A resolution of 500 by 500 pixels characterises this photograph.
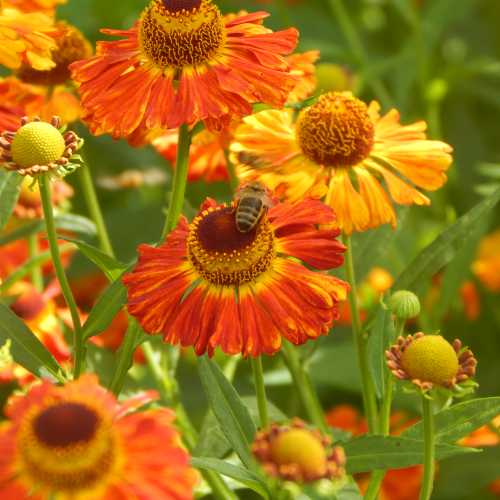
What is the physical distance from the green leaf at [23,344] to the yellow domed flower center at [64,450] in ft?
0.85

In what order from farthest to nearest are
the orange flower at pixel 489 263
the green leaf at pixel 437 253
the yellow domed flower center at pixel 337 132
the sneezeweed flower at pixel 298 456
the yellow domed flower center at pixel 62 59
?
the orange flower at pixel 489 263, the yellow domed flower center at pixel 62 59, the yellow domed flower center at pixel 337 132, the green leaf at pixel 437 253, the sneezeweed flower at pixel 298 456

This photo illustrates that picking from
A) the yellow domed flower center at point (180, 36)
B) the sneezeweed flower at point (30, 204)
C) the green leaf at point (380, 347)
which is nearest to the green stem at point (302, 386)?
the green leaf at point (380, 347)

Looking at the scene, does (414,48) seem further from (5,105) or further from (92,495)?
(92,495)

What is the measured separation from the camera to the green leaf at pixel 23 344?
1.25 m

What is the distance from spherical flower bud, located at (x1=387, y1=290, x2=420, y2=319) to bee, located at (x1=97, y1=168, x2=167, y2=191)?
3.70 ft

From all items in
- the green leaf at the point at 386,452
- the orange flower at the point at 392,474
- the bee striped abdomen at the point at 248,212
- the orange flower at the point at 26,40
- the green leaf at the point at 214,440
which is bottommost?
the orange flower at the point at 392,474

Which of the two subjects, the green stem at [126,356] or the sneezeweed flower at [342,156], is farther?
the sneezeweed flower at [342,156]

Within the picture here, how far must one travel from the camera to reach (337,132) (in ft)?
4.99

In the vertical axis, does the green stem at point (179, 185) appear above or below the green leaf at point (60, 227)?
above

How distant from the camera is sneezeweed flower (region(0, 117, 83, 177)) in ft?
3.93

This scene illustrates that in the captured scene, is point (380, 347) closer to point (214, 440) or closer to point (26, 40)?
point (214, 440)

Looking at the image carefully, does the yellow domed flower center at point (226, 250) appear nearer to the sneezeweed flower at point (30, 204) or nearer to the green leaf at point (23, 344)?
the green leaf at point (23, 344)

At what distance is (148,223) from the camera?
2.42 metres

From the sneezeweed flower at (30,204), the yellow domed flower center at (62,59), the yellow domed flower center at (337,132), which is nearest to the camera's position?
the yellow domed flower center at (337,132)
